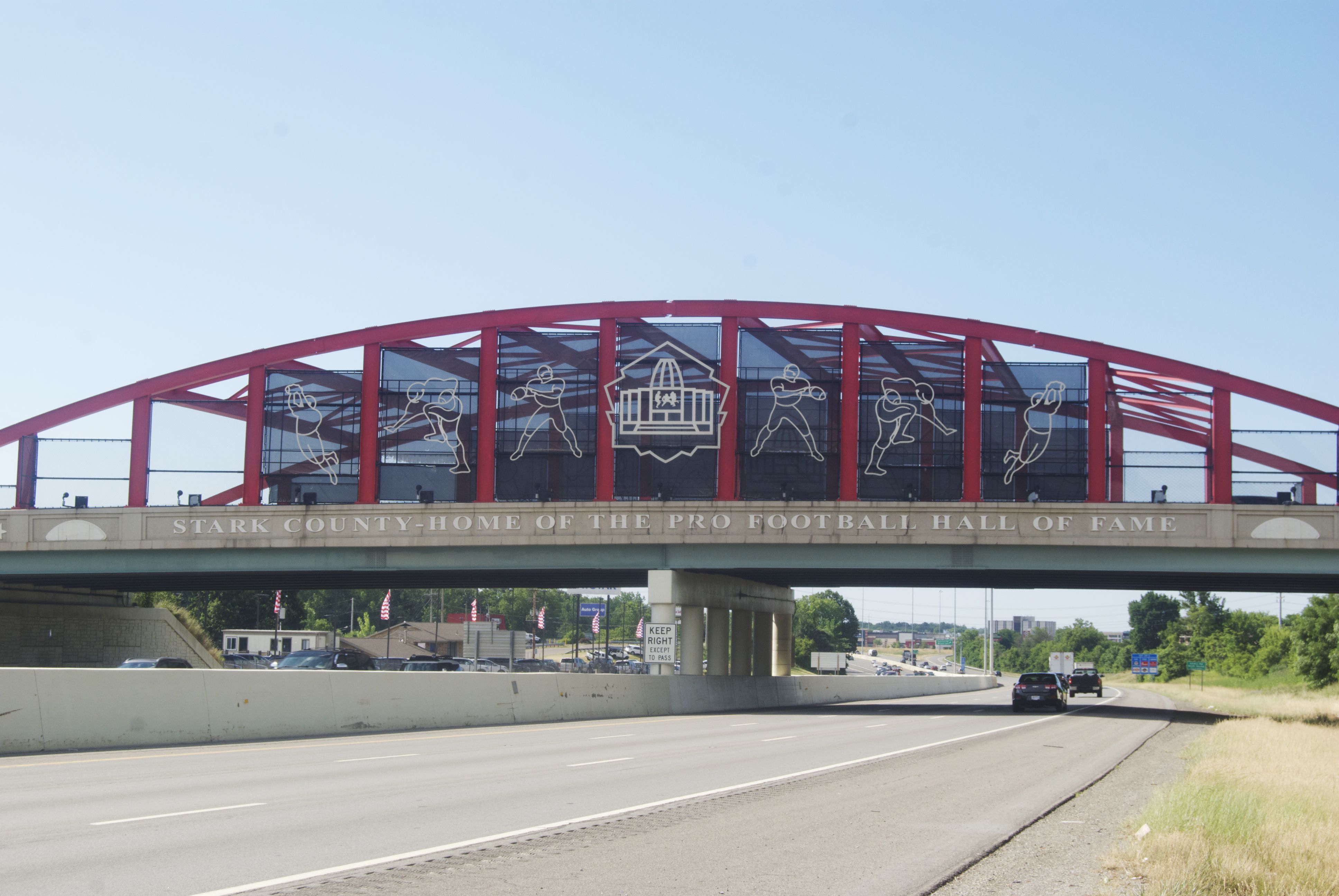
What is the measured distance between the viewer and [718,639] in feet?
155

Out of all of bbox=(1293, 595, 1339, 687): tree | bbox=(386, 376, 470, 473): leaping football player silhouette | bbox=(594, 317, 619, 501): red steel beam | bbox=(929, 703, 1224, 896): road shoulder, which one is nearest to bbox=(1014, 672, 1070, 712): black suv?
bbox=(594, 317, 619, 501): red steel beam

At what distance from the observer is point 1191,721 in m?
37.6

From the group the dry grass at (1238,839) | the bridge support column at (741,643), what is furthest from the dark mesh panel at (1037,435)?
the dry grass at (1238,839)

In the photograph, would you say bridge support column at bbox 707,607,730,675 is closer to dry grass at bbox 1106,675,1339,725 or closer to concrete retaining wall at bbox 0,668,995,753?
concrete retaining wall at bbox 0,668,995,753

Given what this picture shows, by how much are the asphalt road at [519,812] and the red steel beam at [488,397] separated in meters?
22.7

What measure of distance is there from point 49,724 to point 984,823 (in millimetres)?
14513

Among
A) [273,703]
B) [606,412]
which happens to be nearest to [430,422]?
[606,412]

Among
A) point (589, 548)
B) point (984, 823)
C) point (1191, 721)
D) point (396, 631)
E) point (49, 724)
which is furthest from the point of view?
point (396, 631)

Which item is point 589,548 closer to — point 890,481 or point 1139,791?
point 890,481

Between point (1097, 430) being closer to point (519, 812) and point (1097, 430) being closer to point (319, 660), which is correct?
point (319, 660)

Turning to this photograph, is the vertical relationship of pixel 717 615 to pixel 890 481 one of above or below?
below

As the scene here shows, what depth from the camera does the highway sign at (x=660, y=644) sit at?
38031 mm

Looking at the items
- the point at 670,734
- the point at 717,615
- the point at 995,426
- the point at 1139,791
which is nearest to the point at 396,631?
the point at 717,615

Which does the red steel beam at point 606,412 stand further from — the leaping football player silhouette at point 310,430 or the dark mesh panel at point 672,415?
the leaping football player silhouette at point 310,430
